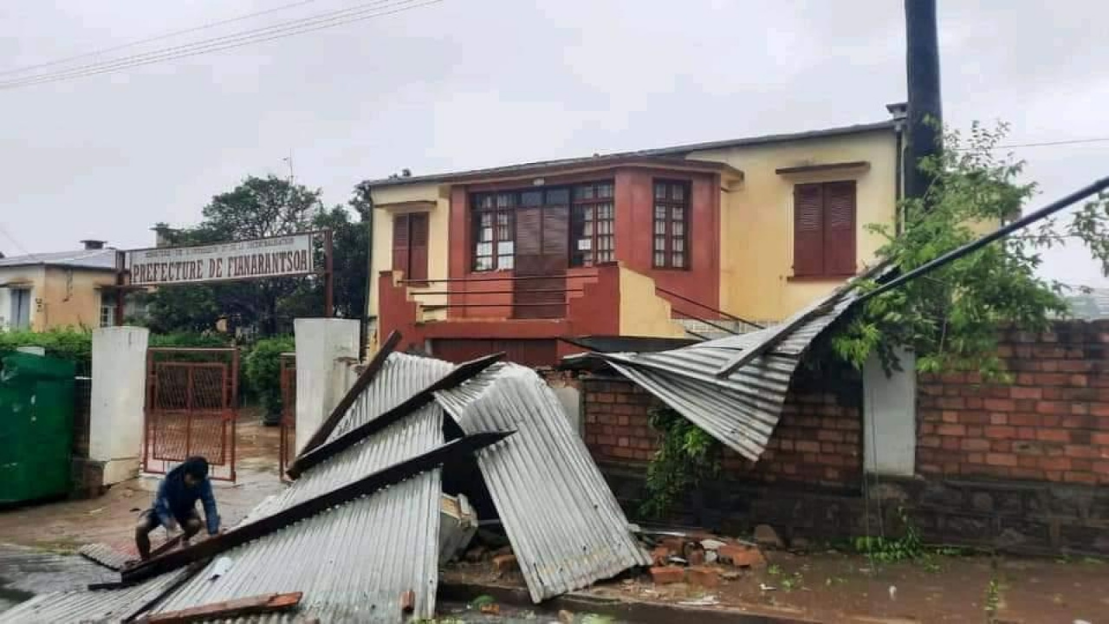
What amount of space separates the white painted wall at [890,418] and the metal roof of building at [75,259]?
25.2 meters

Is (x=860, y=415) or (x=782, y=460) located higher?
(x=860, y=415)

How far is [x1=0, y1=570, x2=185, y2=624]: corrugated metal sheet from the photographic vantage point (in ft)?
15.8

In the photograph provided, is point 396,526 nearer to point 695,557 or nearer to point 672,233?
point 695,557

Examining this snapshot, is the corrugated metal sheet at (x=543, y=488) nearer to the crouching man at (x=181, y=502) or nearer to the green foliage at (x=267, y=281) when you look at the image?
the crouching man at (x=181, y=502)

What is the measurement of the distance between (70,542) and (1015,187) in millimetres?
9282

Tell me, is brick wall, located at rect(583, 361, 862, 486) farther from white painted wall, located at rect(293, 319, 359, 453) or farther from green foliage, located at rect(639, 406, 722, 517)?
white painted wall, located at rect(293, 319, 359, 453)

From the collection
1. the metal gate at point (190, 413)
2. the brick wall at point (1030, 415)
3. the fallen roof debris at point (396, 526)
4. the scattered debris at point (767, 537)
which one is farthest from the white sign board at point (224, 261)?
the brick wall at point (1030, 415)

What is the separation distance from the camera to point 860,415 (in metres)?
5.70

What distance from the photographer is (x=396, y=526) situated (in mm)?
5000

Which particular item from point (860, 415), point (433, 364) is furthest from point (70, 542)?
point (860, 415)

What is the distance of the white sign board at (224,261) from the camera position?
31.1 ft

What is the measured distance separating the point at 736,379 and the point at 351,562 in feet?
9.62

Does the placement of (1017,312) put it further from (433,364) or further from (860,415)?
(433,364)

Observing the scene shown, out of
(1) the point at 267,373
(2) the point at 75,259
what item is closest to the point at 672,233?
(1) the point at 267,373
